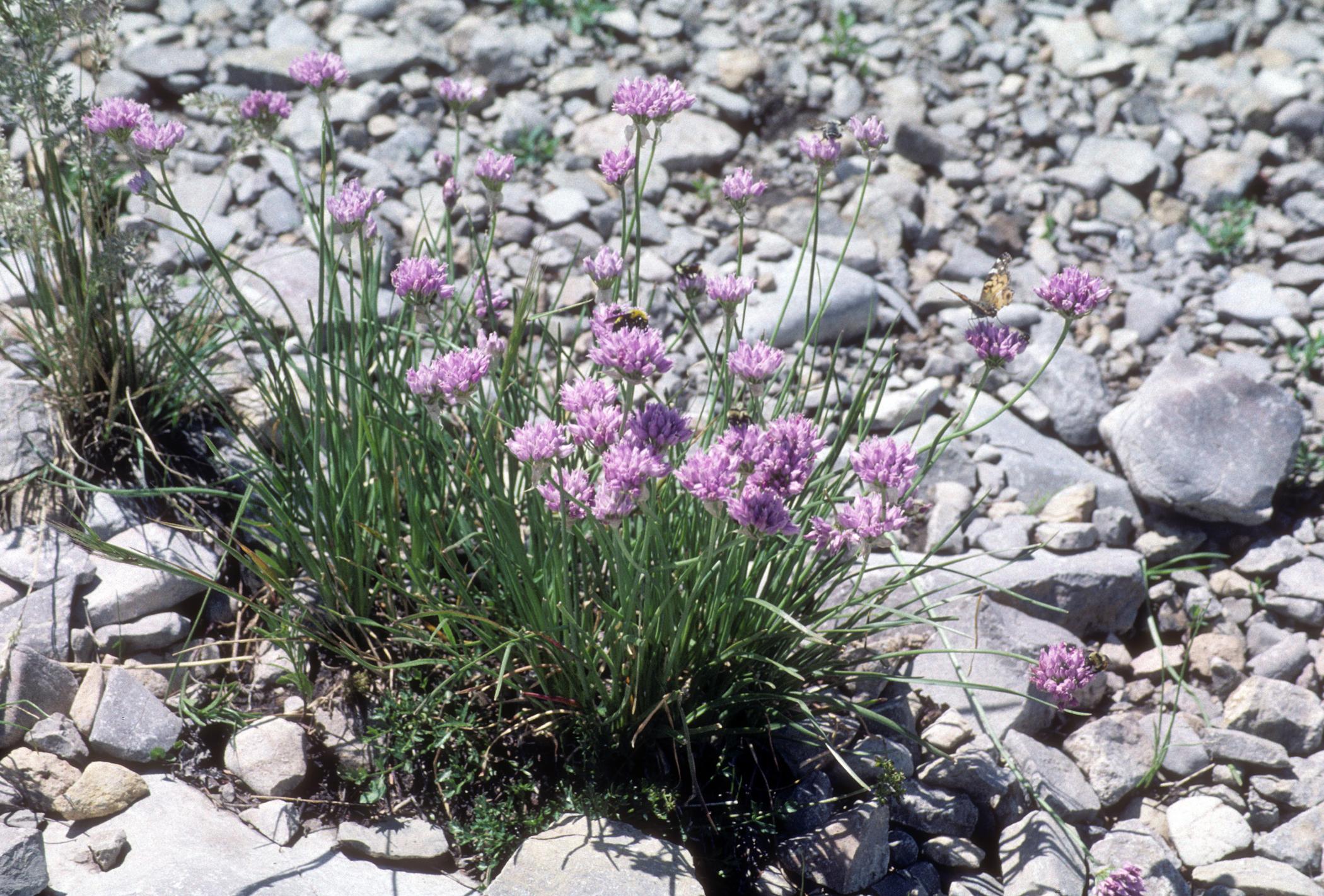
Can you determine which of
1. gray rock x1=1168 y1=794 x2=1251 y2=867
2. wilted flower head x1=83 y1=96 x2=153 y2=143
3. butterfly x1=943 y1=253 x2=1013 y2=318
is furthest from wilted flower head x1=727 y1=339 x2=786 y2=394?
gray rock x1=1168 y1=794 x2=1251 y2=867

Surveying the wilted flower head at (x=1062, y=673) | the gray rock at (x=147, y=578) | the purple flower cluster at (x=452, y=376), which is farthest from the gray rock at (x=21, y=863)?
the wilted flower head at (x=1062, y=673)

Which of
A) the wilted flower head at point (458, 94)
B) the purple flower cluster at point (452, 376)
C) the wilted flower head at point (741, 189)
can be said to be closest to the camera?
the purple flower cluster at point (452, 376)

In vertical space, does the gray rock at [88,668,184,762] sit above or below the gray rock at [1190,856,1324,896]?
above

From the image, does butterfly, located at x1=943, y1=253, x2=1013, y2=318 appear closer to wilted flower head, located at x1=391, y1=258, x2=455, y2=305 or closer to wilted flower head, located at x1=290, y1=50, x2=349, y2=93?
wilted flower head, located at x1=391, y1=258, x2=455, y2=305

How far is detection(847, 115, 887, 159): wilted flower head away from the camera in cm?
255

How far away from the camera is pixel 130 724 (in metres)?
2.53

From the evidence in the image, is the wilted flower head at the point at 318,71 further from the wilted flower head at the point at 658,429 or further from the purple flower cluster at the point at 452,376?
the wilted flower head at the point at 658,429

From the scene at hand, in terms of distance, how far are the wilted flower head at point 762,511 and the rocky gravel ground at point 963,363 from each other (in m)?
0.58

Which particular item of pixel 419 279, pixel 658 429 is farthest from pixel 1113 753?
pixel 419 279

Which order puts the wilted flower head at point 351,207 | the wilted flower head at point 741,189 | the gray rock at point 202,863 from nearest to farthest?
1. the gray rock at point 202,863
2. the wilted flower head at point 351,207
3. the wilted flower head at point 741,189

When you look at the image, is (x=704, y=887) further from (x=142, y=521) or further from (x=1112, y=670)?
(x=142, y=521)

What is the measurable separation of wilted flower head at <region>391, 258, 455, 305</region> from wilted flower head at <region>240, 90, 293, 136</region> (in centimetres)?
71

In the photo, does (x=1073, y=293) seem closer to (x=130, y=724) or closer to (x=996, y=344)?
(x=996, y=344)

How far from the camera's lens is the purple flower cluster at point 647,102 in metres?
2.44
